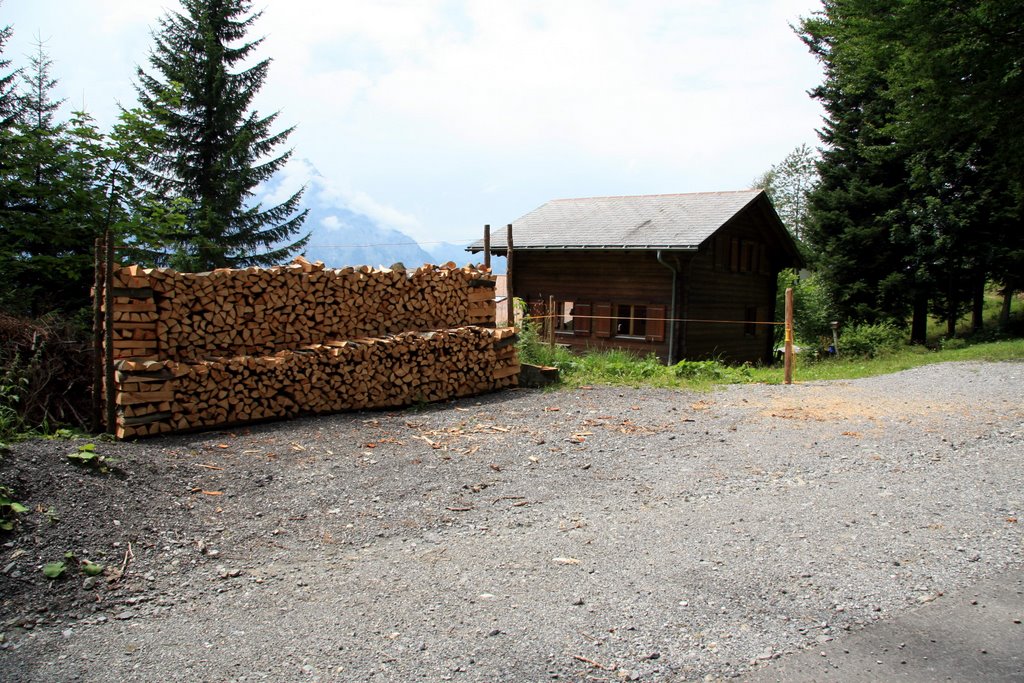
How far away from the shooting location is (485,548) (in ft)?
16.2

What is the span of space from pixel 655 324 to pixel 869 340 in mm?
8310

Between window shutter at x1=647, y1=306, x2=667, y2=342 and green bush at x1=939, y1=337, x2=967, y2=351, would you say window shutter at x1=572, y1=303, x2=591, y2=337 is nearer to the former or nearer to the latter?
window shutter at x1=647, y1=306, x2=667, y2=342

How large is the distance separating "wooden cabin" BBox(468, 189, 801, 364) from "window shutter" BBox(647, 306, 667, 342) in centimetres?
3

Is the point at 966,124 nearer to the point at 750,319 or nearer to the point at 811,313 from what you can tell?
the point at 750,319

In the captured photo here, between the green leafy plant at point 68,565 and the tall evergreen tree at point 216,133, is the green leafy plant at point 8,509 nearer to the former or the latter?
the green leafy plant at point 68,565

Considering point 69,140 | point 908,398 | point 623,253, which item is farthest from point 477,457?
point 623,253

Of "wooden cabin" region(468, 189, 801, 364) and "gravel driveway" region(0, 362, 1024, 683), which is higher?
"wooden cabin" region(468, 189, 801, 364)

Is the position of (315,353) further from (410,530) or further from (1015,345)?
(1015,345)

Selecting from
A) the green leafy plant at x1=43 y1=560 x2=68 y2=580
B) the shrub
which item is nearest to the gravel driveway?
the green leafy plant at x1=43 y1=560 x2=68 y2=580

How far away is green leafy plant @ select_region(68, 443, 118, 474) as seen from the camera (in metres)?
5.52

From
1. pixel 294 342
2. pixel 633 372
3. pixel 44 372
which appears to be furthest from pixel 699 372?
pixel 44 372

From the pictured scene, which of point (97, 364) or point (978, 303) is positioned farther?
point (978, 303)

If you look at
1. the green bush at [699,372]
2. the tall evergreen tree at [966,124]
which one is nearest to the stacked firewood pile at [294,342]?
the green bush at [699,372]

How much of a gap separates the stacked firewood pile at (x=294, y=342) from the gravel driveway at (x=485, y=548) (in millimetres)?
486
